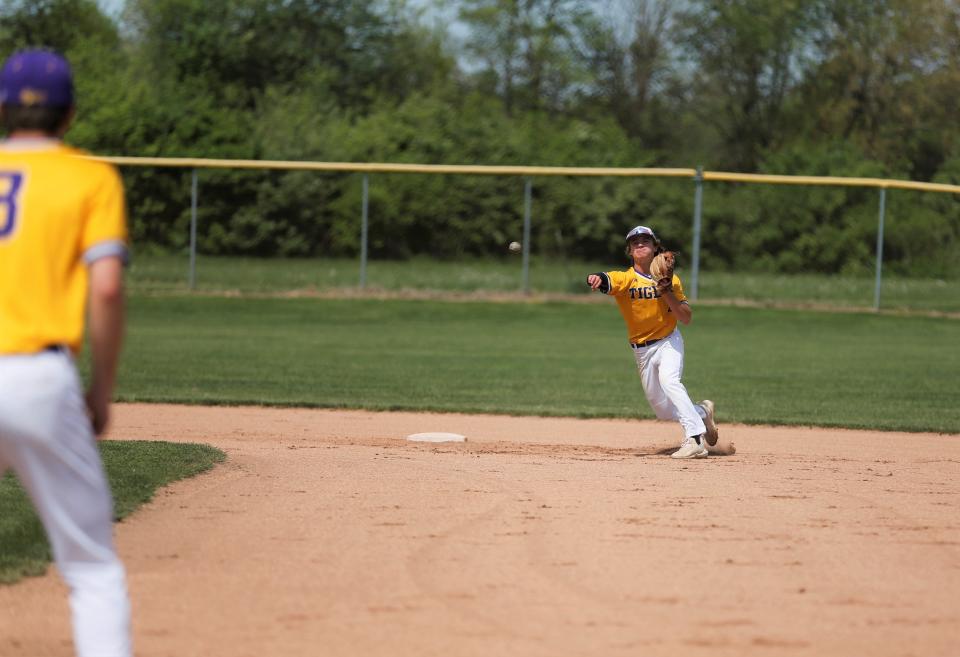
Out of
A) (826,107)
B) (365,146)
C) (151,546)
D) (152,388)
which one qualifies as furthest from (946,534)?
(826,107)

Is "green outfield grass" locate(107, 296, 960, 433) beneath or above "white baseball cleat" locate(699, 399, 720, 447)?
beneath

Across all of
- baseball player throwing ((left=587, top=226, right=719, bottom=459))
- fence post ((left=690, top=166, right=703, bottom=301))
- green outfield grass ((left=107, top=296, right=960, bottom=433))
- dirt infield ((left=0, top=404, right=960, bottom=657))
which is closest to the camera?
dirt infield ((left=0, top=404, right=960, bottom=657))

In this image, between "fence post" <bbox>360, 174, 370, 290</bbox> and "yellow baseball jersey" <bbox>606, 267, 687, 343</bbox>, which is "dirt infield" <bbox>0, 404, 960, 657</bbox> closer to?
"yellow baseball jersey" <bbox>606, 267, 687, 343</bbox>

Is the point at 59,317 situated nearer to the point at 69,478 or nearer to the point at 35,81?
the point at 69,478

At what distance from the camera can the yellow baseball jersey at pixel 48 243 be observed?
9.34 ft

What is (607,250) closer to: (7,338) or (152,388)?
(152,388)

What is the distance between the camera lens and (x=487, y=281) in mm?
21672

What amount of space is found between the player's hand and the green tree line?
62.1 feet

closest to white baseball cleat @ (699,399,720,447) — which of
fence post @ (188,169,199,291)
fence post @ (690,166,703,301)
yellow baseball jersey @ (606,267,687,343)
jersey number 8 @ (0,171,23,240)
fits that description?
yellow baseball jersey @ (606,267,687,343)

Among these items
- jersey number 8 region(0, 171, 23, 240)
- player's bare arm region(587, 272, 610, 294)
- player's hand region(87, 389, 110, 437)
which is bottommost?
player's hand region(87, 389, 110, 437)

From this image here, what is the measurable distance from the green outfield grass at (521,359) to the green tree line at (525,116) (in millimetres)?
2188

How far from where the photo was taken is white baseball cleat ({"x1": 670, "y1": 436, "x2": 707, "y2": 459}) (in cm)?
792

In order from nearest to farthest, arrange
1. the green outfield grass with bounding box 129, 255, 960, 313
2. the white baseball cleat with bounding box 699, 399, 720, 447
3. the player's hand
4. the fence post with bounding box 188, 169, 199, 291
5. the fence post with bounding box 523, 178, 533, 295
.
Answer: the player's hand → the white baseball cleat with bounding box 699, 399, 720, 447 → the fence post with bounding box 188, 169, 199, 291 → the fence post with bounding box 523, 178, 533, 295 → the green outfield grass with bounding box 129, 255, 960, 313

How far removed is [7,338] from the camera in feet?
9.31
